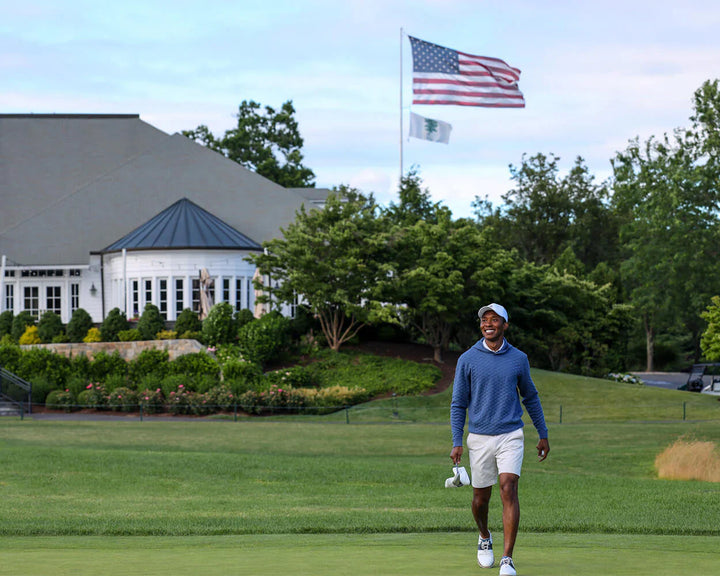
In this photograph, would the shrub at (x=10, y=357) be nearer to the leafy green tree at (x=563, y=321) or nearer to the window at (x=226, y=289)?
the window at (x=226, y=289)

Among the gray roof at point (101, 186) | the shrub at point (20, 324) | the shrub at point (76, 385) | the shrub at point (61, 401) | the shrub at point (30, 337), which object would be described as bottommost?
the shrub at point (61, 401)

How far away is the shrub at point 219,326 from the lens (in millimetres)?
43125

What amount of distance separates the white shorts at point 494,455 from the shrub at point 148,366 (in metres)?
34.1

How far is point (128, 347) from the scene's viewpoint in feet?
141

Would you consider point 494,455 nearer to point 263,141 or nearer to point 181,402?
point 181,402

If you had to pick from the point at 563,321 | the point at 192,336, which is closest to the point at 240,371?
the point at 192,336

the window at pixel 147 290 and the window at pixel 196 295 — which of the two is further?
the window at pixel 147 290

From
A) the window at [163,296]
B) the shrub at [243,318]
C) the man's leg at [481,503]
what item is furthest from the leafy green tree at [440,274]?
the man's leg at [481,503]

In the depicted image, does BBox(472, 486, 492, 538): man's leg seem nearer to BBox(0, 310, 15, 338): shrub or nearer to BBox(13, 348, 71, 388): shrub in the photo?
BBox(13, 348, 71, 388): shrub

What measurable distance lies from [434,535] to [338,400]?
27.7m

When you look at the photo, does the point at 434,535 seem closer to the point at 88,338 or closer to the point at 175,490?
the point at 175,490

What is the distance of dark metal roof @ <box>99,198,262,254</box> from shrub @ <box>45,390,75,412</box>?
9.14m

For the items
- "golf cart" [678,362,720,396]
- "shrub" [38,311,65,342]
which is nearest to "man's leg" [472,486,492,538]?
"shrub" [38,311,65,342]

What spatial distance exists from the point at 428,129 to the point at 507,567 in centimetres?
4405
